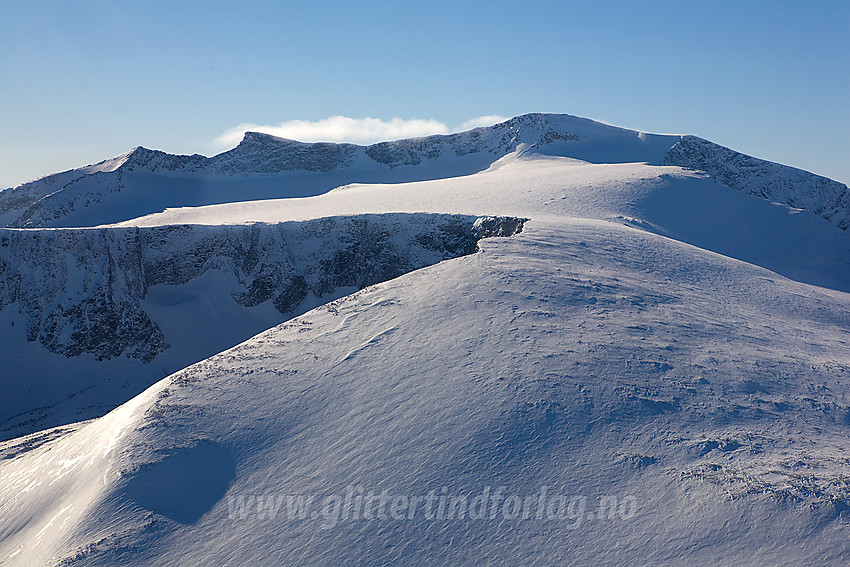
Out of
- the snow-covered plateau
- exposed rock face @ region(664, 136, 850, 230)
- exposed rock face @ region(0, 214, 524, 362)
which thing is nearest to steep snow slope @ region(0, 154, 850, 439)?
exposed rock face @ region(0, 214, 524, 362)

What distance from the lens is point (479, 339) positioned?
11.0 meters

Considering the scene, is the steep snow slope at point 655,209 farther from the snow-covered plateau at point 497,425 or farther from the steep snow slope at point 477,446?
the steep snow slope at point 477,446

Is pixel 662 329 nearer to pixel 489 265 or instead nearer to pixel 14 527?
pixel 489 265

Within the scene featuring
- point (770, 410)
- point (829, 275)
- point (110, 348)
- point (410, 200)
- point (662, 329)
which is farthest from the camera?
point (410, 200)

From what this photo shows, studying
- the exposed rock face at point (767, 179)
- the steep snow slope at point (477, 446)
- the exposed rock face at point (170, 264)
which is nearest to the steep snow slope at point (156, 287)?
the exposed rock face at point (170, 264)

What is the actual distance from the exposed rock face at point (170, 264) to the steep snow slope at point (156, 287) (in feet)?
0.16

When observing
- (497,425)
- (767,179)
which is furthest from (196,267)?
(767,179)

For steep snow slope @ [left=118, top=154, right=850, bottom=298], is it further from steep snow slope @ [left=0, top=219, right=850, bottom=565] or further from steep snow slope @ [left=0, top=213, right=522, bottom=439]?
steep snow slope @ [left=0, top=219, right=850, bottom=565]

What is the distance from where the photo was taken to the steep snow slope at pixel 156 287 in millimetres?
23312

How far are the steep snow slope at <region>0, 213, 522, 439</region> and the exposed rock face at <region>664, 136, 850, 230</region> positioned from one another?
2224 cm

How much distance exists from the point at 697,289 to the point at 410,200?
1664cm

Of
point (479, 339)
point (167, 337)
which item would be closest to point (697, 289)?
point (479, 339)

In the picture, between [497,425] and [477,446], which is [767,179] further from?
[477,446]

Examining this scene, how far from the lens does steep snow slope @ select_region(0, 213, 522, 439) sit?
23.3 m
